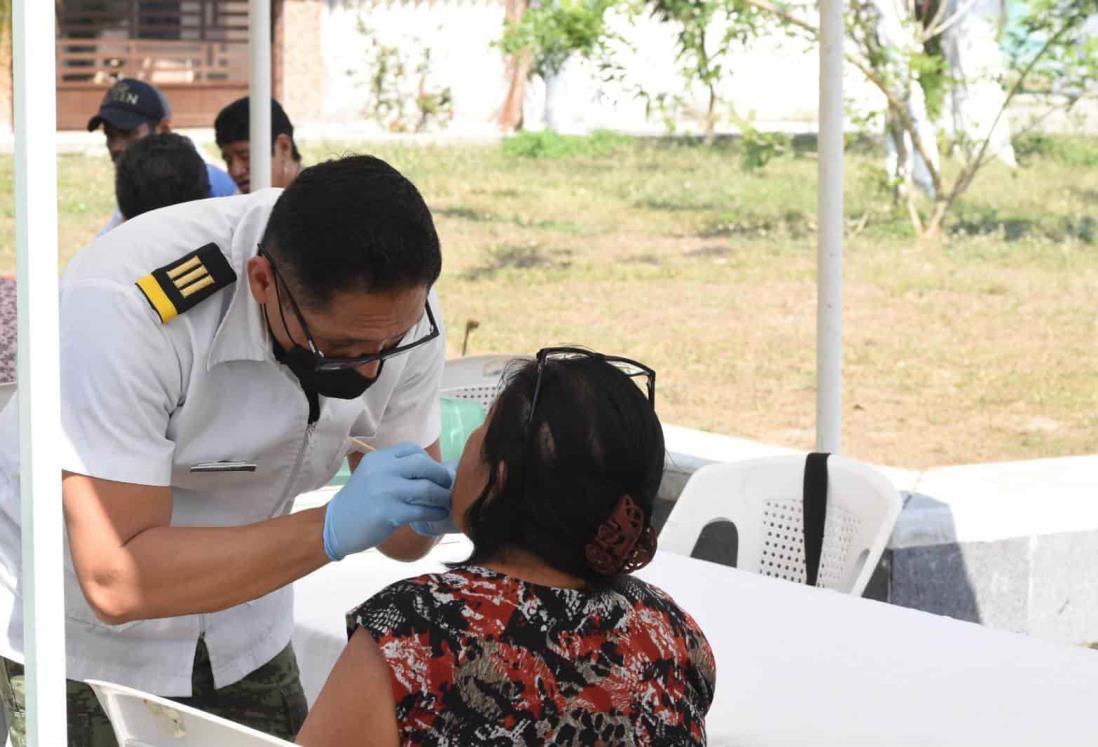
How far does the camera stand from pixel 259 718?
2014 millimetres

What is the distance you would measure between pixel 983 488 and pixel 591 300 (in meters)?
6.10

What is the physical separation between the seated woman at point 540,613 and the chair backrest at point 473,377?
2.46 m

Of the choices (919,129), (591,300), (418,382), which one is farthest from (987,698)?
(919,129)

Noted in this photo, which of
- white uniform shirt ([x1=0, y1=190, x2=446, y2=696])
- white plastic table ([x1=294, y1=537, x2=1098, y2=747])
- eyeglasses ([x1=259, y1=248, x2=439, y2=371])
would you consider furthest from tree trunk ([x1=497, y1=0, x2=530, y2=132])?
eyeglasses ([x1=259, y1=248, x2=439, y2=371])

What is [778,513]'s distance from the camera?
3.22 metres

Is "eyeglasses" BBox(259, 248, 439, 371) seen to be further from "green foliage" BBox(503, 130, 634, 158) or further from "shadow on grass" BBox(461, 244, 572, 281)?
"green foliage" BBox(503, 130, 634, 158)

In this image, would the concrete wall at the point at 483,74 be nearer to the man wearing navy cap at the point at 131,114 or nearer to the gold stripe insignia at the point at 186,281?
the man wearing navy cap at the point at 131,114

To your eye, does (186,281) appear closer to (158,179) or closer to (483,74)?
(158,179)

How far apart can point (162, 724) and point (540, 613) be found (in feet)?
1.27

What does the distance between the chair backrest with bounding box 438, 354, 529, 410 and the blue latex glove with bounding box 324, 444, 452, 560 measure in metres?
2.31

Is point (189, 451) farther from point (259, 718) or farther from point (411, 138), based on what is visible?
point (411, 138)

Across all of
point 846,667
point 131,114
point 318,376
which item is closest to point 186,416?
point 318,376

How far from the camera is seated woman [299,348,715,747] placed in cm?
156

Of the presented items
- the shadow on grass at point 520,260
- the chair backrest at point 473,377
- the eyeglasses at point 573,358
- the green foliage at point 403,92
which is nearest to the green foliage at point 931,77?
the shadow on grass at point 520,260
